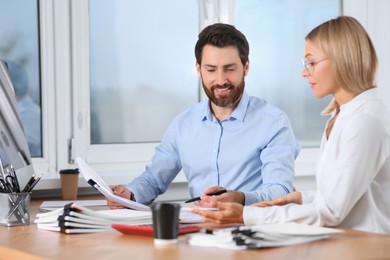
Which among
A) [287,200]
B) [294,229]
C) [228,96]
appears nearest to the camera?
[294,229]

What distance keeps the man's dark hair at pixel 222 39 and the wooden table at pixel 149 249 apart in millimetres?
1311

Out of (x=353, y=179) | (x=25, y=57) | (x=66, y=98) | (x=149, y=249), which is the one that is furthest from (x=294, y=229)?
(x=25, y=57)

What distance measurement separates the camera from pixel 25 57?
3.65 metres

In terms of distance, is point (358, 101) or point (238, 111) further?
point (238, 111)

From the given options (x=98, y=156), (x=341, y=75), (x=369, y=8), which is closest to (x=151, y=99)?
(x=98, y=156)

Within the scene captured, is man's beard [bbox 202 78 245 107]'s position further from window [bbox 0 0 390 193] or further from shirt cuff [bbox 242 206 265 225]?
shirt cuff [bbox 242 206 265 225]

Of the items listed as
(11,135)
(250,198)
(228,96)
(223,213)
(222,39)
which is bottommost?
(250,198)

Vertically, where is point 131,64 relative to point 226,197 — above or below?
above

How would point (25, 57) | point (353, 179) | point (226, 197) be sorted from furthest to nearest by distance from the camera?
point (25, 57) < point (226, 197) < point (353, 179)

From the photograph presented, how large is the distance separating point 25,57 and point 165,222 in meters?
1.99

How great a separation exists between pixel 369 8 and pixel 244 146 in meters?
1.73

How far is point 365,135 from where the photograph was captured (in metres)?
2.21

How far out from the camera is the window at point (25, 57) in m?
3.60

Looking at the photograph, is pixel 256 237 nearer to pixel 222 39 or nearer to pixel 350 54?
pixel 350 54
